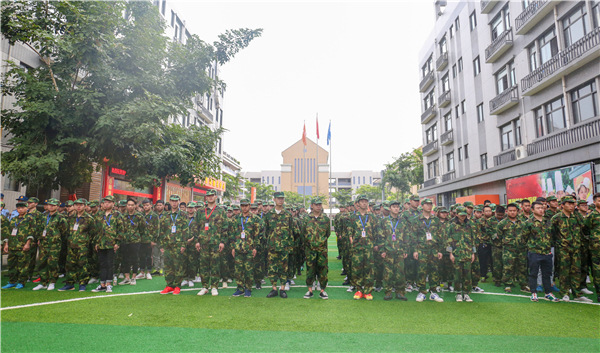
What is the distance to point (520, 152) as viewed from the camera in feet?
54.9

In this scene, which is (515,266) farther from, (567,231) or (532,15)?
(532,15)

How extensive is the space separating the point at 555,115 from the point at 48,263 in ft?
64.7

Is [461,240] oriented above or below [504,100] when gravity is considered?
below

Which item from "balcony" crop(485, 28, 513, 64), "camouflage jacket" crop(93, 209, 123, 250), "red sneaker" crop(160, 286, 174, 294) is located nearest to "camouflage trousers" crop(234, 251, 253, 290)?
"red sneaker" crop(160, 286, 174, 294)

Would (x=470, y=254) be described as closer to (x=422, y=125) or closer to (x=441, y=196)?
(x=441, y=196)

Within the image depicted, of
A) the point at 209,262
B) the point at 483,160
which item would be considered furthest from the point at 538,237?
the point at 483,160

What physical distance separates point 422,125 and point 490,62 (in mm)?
13939

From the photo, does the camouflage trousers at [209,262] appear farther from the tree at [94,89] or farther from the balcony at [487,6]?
the balcony at [487,6]

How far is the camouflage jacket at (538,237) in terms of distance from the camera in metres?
6.57

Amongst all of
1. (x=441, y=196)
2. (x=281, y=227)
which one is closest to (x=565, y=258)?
(x=281, y=227)

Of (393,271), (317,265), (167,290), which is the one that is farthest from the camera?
(167,290)

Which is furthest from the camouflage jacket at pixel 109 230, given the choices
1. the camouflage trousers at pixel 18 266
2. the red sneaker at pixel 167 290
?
the camouflage trousers at pixel 18 266

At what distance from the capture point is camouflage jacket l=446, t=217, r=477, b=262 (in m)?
6.80

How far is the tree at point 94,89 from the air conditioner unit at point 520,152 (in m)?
15.0
